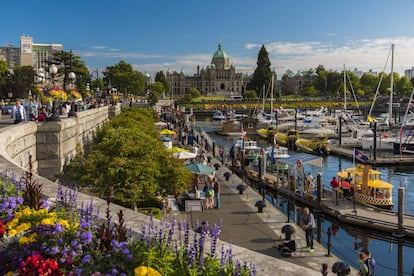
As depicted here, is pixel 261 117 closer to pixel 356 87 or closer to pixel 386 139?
pixel 386 139

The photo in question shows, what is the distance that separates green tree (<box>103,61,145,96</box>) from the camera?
→ 127062 mm

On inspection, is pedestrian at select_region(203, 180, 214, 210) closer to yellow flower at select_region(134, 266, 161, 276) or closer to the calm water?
the calm water

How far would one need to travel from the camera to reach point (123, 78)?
127 meters

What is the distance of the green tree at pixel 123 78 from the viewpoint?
127062 millimetres

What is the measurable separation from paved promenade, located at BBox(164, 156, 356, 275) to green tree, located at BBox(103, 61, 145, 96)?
10496cm

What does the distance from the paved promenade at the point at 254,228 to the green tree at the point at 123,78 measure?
344ft

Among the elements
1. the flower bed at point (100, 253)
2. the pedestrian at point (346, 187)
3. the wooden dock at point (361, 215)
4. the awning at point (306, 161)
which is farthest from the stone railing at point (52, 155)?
the pedestrian at point (346, 187)

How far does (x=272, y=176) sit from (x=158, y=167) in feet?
63.7

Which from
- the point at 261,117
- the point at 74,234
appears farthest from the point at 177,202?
the point at 261,117

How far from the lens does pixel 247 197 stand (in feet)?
86.9

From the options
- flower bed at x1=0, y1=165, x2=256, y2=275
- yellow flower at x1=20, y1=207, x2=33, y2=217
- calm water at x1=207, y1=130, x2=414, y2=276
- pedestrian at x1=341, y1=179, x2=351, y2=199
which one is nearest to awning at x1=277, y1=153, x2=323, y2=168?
pedestrian at x1=341, y1=179, x2=351, y2=199

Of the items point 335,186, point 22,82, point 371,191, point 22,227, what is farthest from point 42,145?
point 22,82

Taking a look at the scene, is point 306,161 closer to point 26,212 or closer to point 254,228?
point 254,228

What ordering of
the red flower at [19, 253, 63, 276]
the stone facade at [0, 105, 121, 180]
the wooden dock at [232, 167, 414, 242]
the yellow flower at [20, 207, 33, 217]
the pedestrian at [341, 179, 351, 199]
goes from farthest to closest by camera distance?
the pedestrian at [341, 179, 351, 199], the wooden dock at [232, 167, 414, 242], the stone facade at [0, 105, 121, 180], the yellow flower at [20, 207, 33, 217], the red flower at [19, 253, 63, 276]
